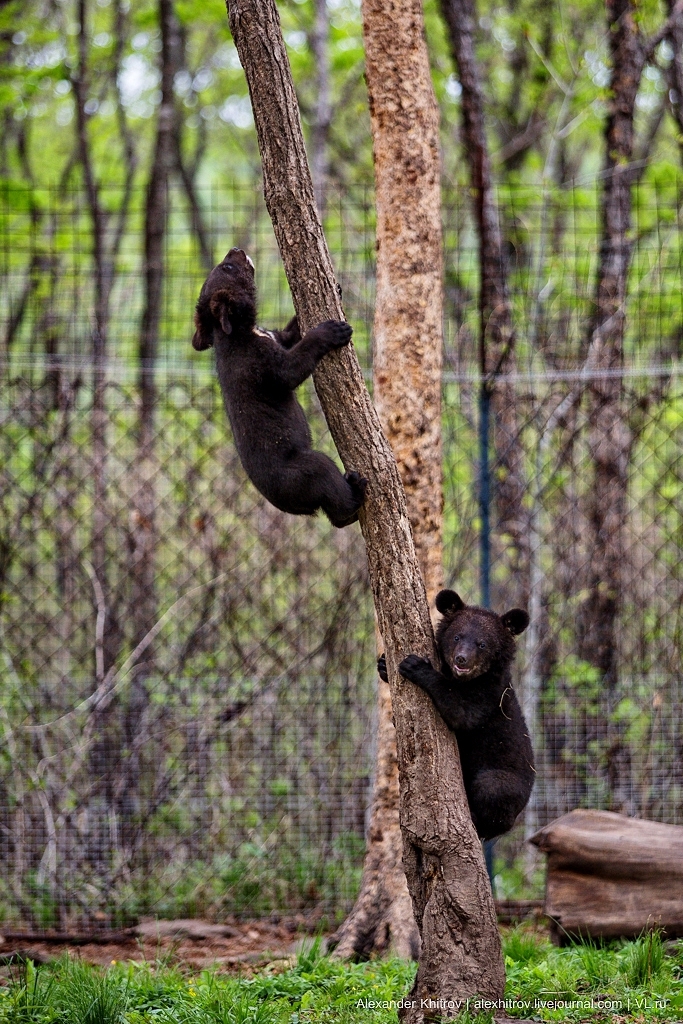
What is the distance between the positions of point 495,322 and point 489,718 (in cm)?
399

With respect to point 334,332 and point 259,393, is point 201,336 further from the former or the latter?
point 334,332

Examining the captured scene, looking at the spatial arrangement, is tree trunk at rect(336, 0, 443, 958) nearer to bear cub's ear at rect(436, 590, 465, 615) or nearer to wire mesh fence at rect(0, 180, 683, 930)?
bear cub's ear at rect(436, 590, 465, 615)

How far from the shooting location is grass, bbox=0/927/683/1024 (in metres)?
4.13

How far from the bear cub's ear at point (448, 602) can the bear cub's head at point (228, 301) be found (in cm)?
168

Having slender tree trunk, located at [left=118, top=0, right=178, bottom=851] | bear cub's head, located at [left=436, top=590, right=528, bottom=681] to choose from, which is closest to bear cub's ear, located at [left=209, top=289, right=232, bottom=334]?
slender tree trunk, located at [left=118, top=0, right=178, bottom=851]

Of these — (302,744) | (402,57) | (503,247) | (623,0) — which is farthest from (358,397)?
(623,0)

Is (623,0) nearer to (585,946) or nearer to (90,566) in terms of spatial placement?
(90,566)

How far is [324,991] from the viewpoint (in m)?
4.63

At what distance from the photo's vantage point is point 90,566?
7.00 metres

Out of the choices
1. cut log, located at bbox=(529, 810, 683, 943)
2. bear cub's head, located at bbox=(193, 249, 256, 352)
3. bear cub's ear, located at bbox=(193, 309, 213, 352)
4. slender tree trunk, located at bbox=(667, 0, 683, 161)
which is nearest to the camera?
bear cub's head, located at bbox=(193, 249, 256, 352)

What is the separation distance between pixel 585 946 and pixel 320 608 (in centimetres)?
281

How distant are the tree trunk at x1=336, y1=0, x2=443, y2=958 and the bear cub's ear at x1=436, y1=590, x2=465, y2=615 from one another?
60 cm

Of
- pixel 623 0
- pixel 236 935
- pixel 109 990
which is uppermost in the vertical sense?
pixel 623 0

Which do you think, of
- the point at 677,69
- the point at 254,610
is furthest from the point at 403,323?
the point at 677,69
